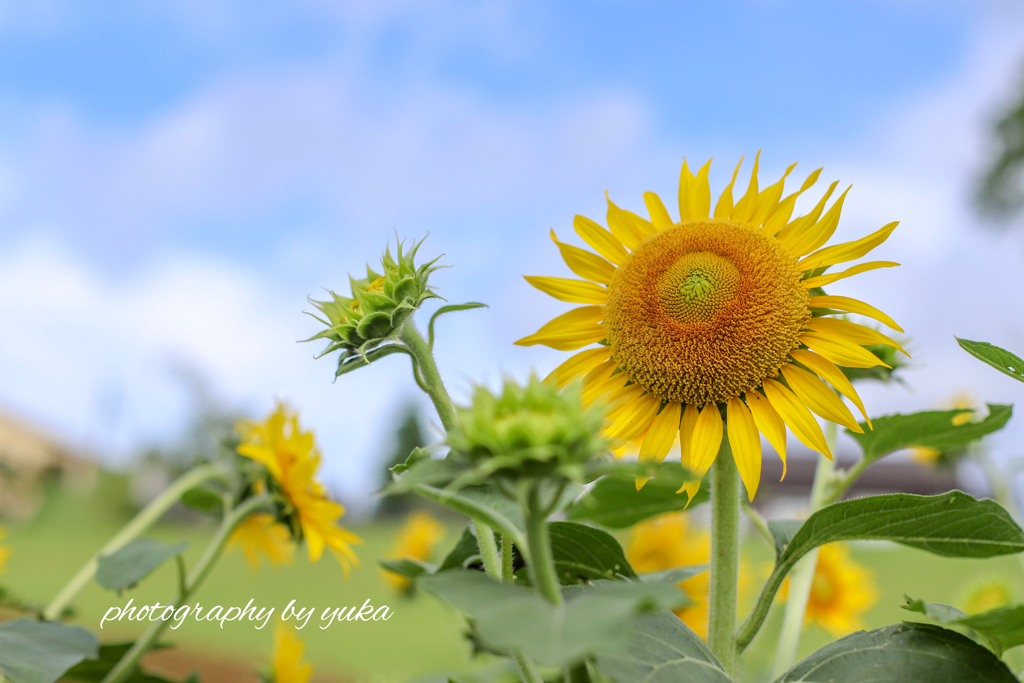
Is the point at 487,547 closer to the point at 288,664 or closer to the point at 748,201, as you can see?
the point at 748,201

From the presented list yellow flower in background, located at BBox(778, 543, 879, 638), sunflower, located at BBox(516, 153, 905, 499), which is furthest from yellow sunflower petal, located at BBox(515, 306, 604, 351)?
yellow flower in background, located at BBox(778, 543, 879, 638)

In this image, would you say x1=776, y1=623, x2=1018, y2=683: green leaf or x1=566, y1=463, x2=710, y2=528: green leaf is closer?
x1=776, y1=623, x2=1018, y2=683: green leaf

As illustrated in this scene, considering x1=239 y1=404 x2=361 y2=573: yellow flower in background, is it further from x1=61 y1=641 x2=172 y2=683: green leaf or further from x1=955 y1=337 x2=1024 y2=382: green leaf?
x1=955 y1=337 x2=1024 y2=382: green leaf

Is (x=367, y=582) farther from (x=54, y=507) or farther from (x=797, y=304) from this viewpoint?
(x=54, y=507)

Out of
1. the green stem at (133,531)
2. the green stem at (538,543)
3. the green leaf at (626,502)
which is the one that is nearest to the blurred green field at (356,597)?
the green stem at (133,531)

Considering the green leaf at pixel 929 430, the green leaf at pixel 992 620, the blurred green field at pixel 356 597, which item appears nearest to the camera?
the green leaf at pixel 992 620

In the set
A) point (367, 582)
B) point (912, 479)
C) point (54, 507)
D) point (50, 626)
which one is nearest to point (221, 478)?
point (50, 626)

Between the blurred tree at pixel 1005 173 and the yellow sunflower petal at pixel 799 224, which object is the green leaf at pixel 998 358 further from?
the blurred tree at pixel 1005 173
